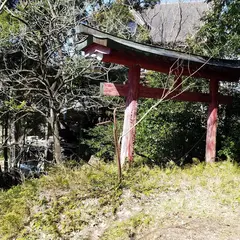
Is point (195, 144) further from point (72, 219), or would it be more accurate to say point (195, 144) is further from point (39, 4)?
point (39, 4)

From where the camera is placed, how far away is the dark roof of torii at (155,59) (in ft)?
14.7

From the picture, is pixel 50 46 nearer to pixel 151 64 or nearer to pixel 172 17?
pixel 151 64

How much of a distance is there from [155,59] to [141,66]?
28 centimetres

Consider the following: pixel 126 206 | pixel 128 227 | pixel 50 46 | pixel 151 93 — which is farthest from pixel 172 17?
pixel 128 227

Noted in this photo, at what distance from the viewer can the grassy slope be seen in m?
3.43

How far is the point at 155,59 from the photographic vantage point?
16.6 feet

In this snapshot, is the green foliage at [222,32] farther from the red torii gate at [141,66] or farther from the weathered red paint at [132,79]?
the weathered red paint at [132,79]

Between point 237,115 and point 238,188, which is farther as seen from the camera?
point 237,115

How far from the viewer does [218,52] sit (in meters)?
7.09

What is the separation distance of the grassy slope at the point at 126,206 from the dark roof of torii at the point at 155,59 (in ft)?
6.19

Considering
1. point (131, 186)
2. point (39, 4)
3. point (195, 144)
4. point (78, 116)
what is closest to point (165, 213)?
point (131, 186)

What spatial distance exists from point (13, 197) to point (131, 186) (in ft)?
6.32

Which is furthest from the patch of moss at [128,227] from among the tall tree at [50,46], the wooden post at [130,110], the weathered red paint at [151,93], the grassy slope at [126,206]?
the tall tree at [50,46]

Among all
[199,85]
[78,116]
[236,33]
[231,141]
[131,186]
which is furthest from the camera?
[78,116]
